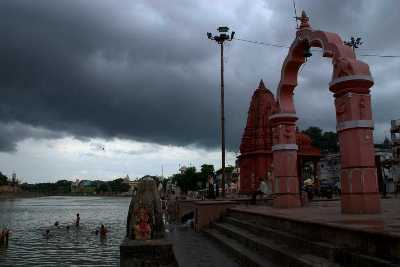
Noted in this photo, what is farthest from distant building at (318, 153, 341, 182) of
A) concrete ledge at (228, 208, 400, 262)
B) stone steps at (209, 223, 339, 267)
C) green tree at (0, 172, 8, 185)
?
green tree at (0, 172, 8, 185)

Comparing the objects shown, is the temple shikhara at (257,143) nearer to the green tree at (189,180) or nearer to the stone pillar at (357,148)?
the stone pillar at (357,148)

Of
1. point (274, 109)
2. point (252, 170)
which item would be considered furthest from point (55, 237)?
point (274, 109)

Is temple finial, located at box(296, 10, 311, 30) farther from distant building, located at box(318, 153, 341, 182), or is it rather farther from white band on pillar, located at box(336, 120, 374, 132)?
distant building, located at box(318, 153, 341, 182)

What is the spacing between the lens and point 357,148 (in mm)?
10594

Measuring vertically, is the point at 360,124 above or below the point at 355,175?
above

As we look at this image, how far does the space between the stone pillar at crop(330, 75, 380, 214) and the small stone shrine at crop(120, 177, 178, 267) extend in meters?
5.05

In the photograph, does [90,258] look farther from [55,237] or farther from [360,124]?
[360,124]

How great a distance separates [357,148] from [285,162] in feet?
16.1

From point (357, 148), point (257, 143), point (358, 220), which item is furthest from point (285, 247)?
point (257, 143)

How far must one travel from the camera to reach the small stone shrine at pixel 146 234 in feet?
27.2

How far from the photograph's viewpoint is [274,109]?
53.2 feet

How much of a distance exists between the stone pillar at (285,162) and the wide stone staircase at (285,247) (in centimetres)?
226

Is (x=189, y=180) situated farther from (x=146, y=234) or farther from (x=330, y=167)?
(x=146, y=234)

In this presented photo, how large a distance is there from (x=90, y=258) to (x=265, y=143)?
18.9 meters
